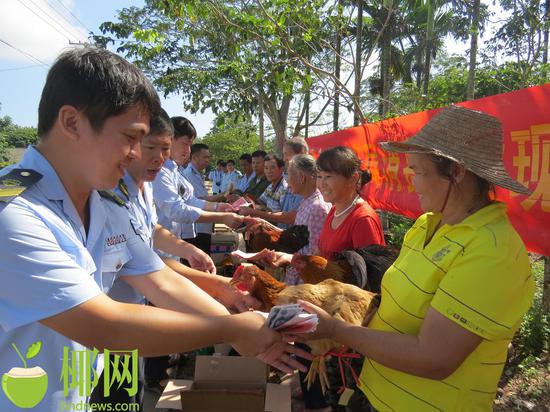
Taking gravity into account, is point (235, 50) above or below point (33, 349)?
above

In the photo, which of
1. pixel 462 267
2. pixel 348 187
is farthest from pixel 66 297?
pixel 348 187

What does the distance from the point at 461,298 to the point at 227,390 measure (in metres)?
1.94

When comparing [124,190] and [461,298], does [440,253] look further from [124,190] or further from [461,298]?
[124,190]

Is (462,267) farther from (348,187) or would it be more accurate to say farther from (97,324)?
(348,187)

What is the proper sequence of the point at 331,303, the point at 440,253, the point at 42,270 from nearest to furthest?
the point at 42,270 → the point at 440,253 → the point at 331,303

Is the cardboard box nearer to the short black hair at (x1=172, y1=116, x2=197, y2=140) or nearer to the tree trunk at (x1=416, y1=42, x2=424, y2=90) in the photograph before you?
the short black hair at (x1=172, y1=116, x2=197, y2=140)

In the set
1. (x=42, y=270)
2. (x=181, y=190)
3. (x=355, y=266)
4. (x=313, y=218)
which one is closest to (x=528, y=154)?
(x=355, y=266)

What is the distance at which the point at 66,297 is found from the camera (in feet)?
3.24

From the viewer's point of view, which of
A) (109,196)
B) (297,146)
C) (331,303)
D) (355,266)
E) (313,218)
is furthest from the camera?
(297,146)

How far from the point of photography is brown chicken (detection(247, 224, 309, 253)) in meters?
3.71

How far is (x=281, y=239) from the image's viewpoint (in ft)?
12.6

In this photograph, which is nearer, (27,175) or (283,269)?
(27,175)

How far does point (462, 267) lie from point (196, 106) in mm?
6290

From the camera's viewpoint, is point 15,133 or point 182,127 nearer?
point 182,127
